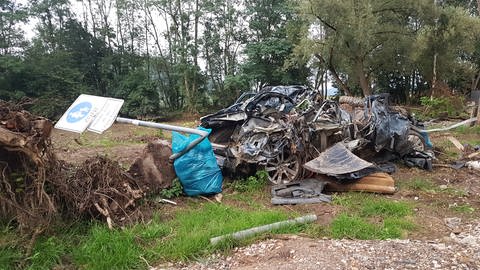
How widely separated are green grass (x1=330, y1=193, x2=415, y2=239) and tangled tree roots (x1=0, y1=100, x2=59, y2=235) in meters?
2.77

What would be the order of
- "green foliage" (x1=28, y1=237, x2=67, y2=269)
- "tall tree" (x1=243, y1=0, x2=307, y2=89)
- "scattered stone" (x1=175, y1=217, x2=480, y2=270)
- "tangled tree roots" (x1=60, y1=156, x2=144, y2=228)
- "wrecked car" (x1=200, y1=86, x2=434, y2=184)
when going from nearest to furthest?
"scattered stone" (x1=175, y1=217, x2=480, y2=270) < "green foliage" (x1=28, y1=237, x2=67, y2=269) < "tangled tree roots" (x1=60, y1=156, x2=144, y2=228) < "wrecked car" (x1=200, y1=86, x2=434, y2=184) < "tall tree" (x1=243, y1=0, x2=307, y2=89)

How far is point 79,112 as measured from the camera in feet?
12.3

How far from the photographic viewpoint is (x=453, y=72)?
18.9m

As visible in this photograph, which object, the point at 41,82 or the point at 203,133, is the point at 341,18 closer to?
the point at 203,133

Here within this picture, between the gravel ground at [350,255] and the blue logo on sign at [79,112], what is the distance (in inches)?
72.7

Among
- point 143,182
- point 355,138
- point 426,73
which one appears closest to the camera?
point 143,182

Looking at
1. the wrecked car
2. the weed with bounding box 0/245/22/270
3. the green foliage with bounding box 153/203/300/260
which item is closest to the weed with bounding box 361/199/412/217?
the green foliage with bounding box 153/203/300/260

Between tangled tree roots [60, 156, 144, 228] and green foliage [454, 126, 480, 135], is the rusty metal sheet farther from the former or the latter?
green foliage [454, 126, 480, 135]

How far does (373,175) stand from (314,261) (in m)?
2.43

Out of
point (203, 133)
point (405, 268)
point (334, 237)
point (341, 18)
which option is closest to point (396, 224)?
point (334, 237)

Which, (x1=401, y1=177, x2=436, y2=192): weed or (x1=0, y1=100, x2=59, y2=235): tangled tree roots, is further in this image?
(x1=401, y1=177, x2=436, y2=192): weed

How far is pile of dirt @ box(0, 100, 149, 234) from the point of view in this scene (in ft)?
10.2

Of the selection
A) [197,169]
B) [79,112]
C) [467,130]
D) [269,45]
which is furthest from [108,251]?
[269,45]

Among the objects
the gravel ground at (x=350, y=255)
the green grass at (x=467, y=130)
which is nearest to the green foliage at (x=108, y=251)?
the gravel ground at (x=350, y=255)
